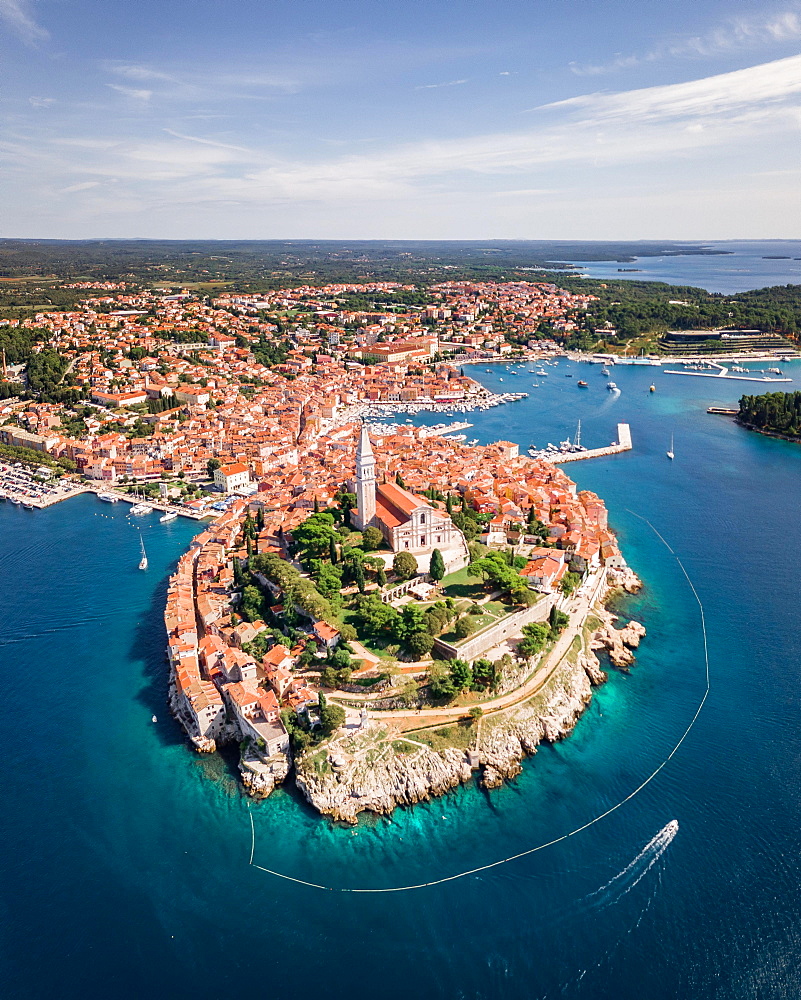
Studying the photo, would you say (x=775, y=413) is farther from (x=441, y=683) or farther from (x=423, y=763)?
(x=423, y=763)

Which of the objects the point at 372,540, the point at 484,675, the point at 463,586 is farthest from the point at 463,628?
the point at 372,540

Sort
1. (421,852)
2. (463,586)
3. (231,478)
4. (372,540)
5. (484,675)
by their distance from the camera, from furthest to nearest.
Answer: (231,478), (372,540), (463,586), (484,675), (421,852)

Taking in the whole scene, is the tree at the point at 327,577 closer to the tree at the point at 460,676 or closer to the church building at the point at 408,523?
the church building at the point at 408,523

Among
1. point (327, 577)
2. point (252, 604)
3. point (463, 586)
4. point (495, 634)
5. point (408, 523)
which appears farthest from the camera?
point (408, 523)

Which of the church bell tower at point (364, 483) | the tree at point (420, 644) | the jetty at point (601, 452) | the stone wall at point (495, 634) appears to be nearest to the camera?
the tree at point (420, 644)

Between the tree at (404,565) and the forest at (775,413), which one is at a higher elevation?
the forest at (775,413)

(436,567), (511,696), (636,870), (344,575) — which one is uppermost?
(436,567)

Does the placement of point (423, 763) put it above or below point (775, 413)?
below

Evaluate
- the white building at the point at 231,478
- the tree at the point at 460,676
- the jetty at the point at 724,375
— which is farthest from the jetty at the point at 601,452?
the jetty at the point at 724,375
